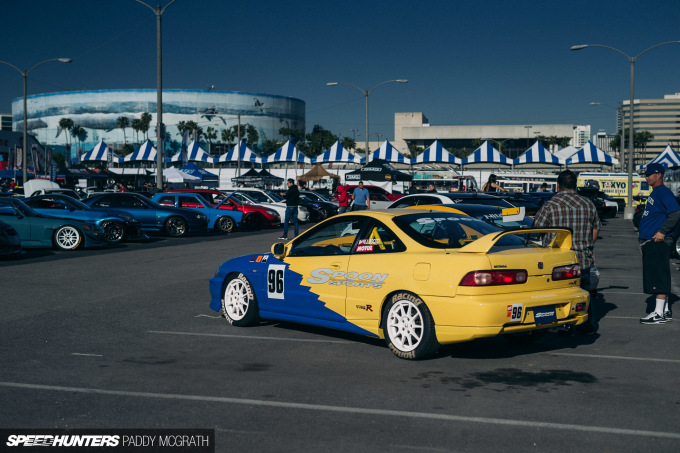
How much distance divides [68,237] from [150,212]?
17.6 feet

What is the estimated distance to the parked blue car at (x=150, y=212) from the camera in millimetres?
22516

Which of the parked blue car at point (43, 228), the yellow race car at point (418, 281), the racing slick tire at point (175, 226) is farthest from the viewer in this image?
the racing slick tire at point (175, 226)

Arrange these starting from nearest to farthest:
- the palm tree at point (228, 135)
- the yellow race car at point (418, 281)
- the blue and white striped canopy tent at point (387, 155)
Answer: the yellow race car at point (418, 281), the blue and white striped canopy tent at point (387, 155), the palm tree at point (228, 135)

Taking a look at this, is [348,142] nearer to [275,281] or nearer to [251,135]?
[251,135]

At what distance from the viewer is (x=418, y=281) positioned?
21.0 ft

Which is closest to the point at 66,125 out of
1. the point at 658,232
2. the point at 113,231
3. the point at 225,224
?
the point at 225,224

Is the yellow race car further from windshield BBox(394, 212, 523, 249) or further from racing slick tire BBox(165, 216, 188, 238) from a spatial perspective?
racing slick tire BBox(165, 216, 188, 238)

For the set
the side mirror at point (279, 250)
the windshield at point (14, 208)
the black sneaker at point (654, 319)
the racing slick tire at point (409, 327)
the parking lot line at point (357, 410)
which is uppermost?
the windshield at point (14, 208)

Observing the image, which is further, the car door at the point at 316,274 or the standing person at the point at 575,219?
the standing person at the point at 575,219

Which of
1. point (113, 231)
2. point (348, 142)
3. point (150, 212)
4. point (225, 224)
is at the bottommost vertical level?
point (113, 231)

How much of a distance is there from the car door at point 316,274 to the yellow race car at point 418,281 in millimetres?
11

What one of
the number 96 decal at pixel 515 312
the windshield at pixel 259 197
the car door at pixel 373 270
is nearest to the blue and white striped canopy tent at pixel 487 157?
the windshield at pixel 259 197

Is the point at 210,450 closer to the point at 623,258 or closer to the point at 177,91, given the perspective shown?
the point at 623,258

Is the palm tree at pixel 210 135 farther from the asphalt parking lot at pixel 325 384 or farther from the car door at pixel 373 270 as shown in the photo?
the car door at pixel 373 270
